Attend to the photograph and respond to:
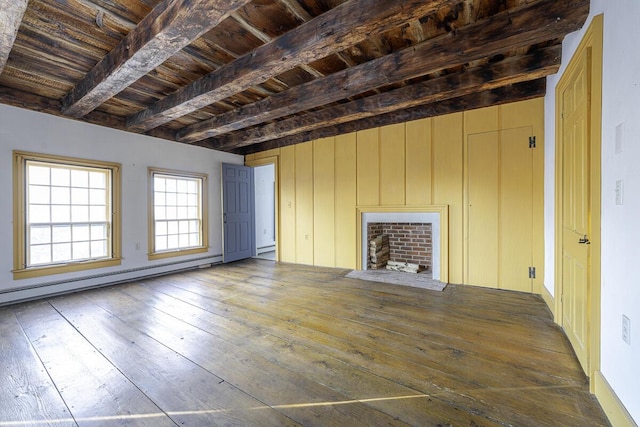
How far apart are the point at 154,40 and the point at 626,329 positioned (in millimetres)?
3477

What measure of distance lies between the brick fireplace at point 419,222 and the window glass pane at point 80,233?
428cm

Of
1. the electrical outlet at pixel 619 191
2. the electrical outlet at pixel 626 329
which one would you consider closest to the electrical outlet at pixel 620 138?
the electrical outlet at pixel 619 191

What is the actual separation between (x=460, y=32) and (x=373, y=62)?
0.79 metres

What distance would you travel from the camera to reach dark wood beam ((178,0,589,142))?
2.01 meters

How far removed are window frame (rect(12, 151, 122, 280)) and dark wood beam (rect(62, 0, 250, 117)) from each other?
122cm

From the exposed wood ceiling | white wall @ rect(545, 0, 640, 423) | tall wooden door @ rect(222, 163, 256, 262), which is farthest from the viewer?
tall wooden door @ rect(222, 163, 256, 262)

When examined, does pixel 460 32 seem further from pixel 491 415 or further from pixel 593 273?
pixel 491 415

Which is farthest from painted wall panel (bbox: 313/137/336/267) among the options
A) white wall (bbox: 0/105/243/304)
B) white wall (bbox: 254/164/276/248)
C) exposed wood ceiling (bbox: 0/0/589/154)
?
white wall (bbox: 254/164/276/248)

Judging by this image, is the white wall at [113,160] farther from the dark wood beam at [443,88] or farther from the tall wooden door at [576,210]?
the tall wooden door at [576,210]

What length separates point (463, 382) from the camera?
174cm

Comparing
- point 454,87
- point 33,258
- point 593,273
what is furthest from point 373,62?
point 33,258

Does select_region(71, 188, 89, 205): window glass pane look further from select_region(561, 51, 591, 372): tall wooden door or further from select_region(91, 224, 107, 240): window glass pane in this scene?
select_region(561, 51, 591, 372): tall wooden door

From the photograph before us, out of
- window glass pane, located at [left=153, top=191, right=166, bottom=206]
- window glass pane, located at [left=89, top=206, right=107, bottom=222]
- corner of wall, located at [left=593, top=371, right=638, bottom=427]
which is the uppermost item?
window glass pane, located at [left=153, top=191, right=166, bottom=206]

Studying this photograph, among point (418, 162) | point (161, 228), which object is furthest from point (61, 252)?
point (418, 162)
